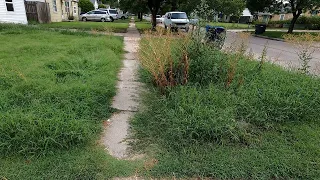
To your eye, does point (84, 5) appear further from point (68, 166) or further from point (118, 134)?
point (68, 166)

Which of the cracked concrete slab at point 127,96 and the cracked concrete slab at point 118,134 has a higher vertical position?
the cracked concrete slab at point 127,96

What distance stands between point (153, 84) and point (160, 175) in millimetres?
2444

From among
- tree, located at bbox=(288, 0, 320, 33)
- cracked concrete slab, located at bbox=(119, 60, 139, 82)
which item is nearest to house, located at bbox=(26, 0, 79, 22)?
cracked concrete slab, located at bbox=(119, 60, 139, 82)

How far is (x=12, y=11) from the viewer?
1485 centimetres

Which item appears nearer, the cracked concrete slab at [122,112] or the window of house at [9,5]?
the cracked concrete slab at [122,112]

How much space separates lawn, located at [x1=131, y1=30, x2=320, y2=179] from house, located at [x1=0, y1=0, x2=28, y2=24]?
50.8 ft

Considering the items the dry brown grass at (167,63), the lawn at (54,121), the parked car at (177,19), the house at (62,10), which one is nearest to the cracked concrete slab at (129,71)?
the lawn at (54,121)

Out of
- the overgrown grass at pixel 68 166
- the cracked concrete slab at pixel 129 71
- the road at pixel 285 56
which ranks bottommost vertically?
the overgrown grass at pixel 68 166

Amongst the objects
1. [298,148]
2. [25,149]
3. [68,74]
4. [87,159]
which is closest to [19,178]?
[25,149]

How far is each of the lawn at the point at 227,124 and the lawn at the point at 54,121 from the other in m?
0.56

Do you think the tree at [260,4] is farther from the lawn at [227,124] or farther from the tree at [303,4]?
the lawn at [227,124]

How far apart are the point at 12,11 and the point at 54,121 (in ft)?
53.5

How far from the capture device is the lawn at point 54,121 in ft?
7.24

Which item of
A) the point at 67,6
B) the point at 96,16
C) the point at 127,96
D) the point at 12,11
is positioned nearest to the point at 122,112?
the point at 127,96
